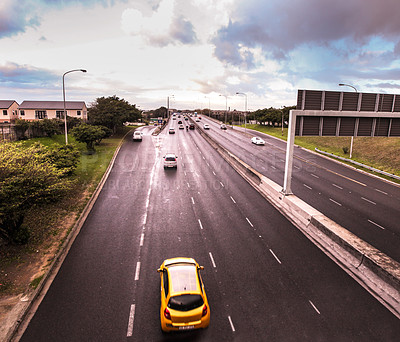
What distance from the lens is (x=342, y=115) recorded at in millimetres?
19016

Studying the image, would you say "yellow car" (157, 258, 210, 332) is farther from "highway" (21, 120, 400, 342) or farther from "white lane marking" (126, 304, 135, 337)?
"white lane marking" (126, 304, 135, 337)

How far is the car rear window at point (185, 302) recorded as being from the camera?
864cm

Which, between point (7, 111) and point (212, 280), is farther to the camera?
point (7, 111)

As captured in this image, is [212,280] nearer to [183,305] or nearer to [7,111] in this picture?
[183,305]

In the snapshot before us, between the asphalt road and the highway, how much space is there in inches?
158

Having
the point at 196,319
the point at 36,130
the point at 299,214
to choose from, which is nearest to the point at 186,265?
the point at 196,319

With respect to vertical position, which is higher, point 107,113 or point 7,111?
point 7,111

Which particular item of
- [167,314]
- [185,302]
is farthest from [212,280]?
[167,314]

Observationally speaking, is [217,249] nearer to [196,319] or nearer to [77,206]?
[196,319]

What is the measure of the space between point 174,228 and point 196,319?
829 cm

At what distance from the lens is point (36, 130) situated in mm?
42062

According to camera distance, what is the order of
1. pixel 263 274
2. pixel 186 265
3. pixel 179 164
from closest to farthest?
pixel 186 265 < pixel 263 274 < pixel 179 164

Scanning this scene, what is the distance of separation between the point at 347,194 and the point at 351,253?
12331 millimetres

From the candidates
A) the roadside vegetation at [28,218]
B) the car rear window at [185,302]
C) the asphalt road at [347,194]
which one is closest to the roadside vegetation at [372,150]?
the asphalt road at [347,194]
